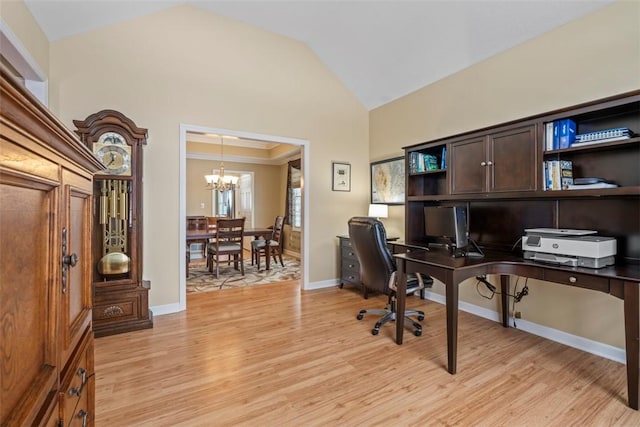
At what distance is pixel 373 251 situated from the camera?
2.79 meters

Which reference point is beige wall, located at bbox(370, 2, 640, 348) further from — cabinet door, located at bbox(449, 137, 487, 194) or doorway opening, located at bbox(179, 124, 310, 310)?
doorway opening, located at bbox(179, 124, 310, 310)

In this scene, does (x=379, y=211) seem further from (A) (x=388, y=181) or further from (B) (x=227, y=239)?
(B) (x=227, y=239)

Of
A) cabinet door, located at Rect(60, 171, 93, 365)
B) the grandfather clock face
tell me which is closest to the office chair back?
cabinet door, located at Rect(60, 171, 93, 365)

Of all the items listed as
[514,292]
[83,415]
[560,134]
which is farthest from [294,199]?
[83,415]

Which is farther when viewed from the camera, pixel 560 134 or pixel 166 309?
pixel 166 309

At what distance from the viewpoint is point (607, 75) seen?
2.34 metres

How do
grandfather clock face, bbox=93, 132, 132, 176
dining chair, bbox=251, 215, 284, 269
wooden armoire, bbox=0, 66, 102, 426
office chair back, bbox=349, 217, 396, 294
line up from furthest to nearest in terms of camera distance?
dining chair, bbox=251, 215, 284, 269 → grandfather clock face, bbox=93, 132, 132, 176 → office chair back, bbox=349, 217, 396, 294 → wooden armoire, bbox=0, 66, 102, 426

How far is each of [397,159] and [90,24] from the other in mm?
3677

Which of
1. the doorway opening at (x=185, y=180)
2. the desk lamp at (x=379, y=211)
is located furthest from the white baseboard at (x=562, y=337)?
Answer: the doorway opening at (x=185, y=180)

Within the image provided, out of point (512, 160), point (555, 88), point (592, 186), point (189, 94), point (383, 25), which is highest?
point (383, 25)

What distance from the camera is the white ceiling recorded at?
2607 millimetres

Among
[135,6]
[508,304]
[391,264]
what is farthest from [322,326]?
[135,6]

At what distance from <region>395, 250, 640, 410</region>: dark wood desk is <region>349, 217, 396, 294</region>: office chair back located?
213 mm

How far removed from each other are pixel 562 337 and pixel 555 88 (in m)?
2.15
